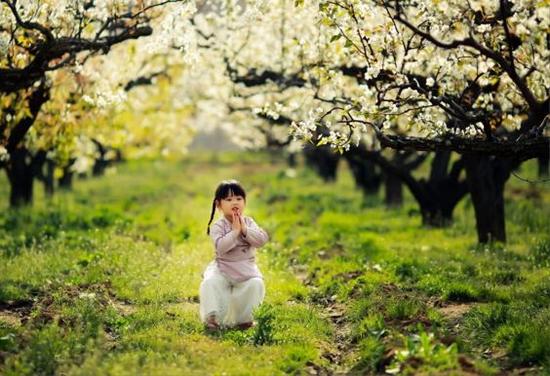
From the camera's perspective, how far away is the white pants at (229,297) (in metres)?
8.98

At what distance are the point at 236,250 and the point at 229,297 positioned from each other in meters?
0.62

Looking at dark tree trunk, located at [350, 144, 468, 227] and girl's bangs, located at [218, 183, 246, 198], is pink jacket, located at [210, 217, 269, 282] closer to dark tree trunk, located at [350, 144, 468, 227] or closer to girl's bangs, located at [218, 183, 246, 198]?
girl's bangs, located at [218, 183, 246, 198]

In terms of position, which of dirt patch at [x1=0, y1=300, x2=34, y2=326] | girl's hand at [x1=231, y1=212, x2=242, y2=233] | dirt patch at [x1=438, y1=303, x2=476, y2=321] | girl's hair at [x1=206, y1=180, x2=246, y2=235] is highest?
girl's hair at [x1=206, y1=180, x2=246, y2=235]

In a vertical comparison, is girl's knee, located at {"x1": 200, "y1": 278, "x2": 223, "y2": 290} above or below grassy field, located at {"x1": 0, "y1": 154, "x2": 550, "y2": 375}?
above

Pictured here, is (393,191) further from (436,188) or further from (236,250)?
(236,250)

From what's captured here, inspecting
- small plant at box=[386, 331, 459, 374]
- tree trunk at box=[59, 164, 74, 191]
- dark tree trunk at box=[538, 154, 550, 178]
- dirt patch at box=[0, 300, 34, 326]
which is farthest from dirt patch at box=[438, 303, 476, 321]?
tree trunk at box=[59, 164, 74, 191]

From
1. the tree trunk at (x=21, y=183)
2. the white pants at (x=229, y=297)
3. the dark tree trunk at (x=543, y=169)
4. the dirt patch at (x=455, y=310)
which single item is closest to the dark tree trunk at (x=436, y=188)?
the dirt patch at (x=455, y=310)

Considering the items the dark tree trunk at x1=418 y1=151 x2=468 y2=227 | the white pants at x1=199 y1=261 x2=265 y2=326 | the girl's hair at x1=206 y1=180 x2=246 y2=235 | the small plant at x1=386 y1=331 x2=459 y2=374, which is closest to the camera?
the small plant at x1=386 y1=331 x2=459 y2=374

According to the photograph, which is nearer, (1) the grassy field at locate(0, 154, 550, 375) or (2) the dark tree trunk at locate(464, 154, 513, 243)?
(1) the grassy field at locate(0, 154, 550, 375)

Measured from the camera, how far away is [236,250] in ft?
30.4

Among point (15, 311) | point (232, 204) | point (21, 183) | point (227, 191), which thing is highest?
point (227, 191)

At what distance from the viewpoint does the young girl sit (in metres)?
9.00

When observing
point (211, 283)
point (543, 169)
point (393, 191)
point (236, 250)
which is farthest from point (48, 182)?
point (211, 283)

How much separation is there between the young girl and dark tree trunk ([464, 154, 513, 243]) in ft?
23.9
